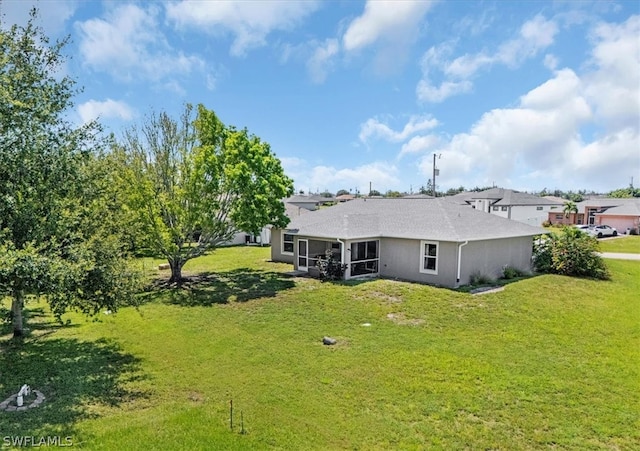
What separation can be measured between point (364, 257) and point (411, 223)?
9.61 ft

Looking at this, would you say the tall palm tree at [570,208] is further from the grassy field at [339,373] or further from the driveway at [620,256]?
the grassy field at [339,373]

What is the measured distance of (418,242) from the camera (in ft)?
62.0

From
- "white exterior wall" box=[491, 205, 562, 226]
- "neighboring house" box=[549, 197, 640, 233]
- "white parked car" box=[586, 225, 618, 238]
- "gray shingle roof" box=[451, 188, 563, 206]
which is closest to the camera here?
"white parked car" box=[586, 225, 618, 238]

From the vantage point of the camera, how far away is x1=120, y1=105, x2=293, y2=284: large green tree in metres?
17.3

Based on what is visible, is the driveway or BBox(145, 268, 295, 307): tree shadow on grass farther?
the driveway

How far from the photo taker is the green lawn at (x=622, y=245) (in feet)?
113

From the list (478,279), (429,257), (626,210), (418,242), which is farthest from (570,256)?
(626,210)

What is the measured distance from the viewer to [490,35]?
17719 millimetres

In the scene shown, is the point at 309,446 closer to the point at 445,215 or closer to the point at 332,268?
the point at 332,268

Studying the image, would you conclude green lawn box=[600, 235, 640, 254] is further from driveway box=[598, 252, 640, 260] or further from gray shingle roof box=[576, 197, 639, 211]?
gray shingle roof box=[576, 197, 639, 211]

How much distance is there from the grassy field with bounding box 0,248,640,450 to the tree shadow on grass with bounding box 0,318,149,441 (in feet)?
0.14

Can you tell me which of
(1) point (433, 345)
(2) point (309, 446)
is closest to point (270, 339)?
(1) point (433, 345)

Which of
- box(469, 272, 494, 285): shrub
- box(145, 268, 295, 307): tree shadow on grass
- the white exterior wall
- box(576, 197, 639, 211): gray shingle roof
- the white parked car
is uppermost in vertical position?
box(576, 197, 639, 211): gray shingle roof

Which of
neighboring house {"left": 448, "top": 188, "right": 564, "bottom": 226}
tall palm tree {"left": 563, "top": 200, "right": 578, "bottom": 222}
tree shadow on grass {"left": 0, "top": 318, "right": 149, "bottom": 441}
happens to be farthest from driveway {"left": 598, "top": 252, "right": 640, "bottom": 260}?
tree shadow on grass {"left": 0, "top": 318, "right": 149, "bottom": 441}
